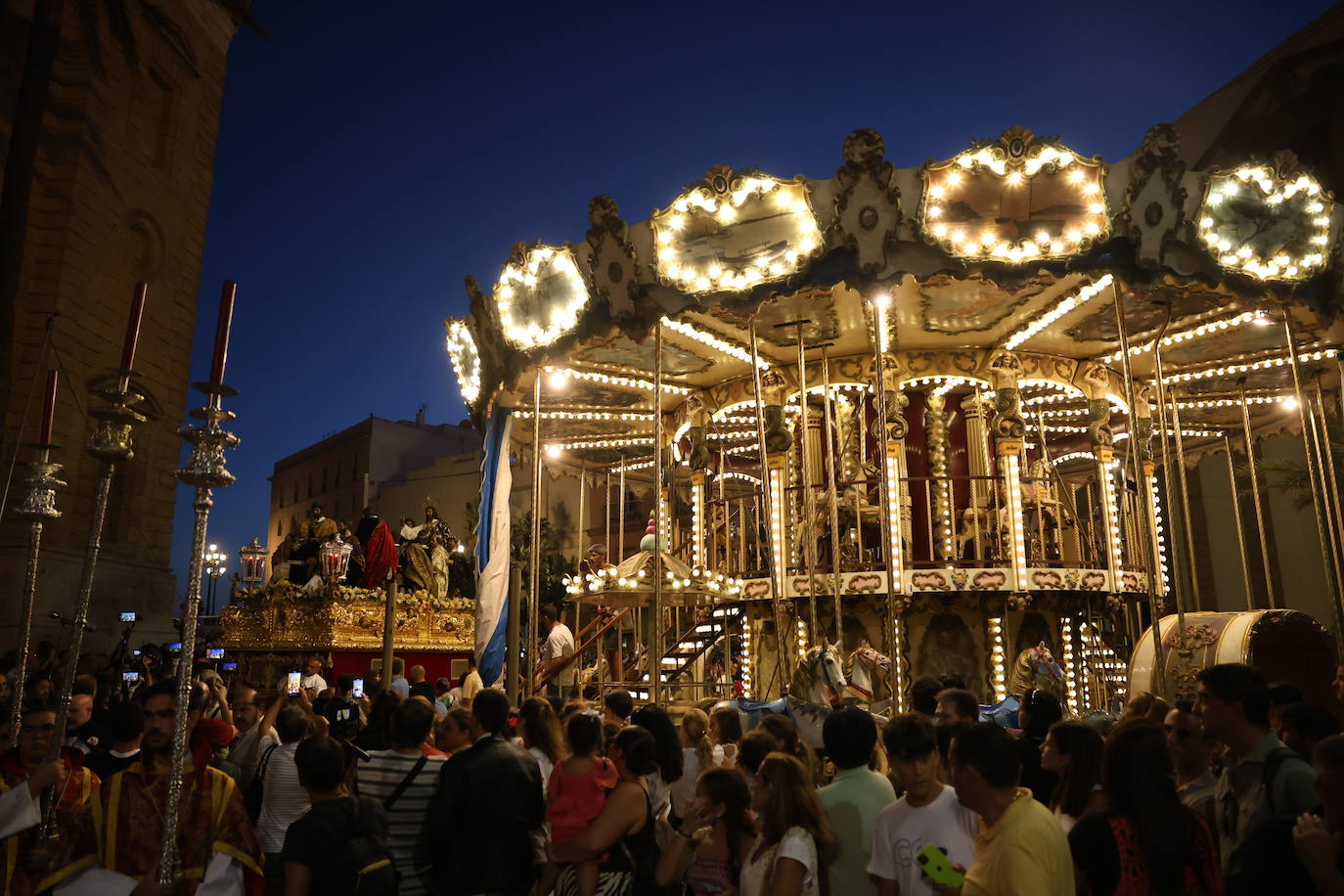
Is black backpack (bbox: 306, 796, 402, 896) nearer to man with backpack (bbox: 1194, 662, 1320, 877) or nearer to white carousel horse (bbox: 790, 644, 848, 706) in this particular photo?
man with backpack (bbox: 1194, 662, 1320, 877)

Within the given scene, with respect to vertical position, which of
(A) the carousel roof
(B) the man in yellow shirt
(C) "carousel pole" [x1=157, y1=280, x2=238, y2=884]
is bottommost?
(B) the man in yellow shirt

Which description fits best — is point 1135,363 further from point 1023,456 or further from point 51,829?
point 51,829

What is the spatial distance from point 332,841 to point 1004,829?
2.52 metres

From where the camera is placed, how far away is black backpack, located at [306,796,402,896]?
3.70m

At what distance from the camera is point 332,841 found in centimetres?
377

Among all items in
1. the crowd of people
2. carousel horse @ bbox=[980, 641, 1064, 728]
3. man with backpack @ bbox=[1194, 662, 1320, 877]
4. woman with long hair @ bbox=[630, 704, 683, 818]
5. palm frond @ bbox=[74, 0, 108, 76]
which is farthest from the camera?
palm frond @ bbox=[74, 0, 108, 76]

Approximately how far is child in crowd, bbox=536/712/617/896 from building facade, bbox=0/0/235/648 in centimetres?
1783

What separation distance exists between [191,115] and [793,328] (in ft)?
62.5

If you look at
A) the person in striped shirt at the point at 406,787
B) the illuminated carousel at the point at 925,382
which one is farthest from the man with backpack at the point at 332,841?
the illuminated carousel at the point at 925,382

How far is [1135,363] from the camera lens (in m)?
15.8

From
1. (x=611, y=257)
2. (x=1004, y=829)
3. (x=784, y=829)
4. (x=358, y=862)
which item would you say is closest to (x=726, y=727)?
(x=784, y=829)

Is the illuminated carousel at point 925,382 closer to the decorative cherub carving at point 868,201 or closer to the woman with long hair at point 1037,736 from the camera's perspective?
the decorative cherub carving at point 868,201

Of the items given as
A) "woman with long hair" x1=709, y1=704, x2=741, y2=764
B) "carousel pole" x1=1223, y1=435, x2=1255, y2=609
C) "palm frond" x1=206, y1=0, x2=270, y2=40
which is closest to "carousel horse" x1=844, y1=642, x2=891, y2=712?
"woman with long hair" x1=709, y1=704, x2=741, y2=764

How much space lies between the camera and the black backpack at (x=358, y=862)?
370cm
